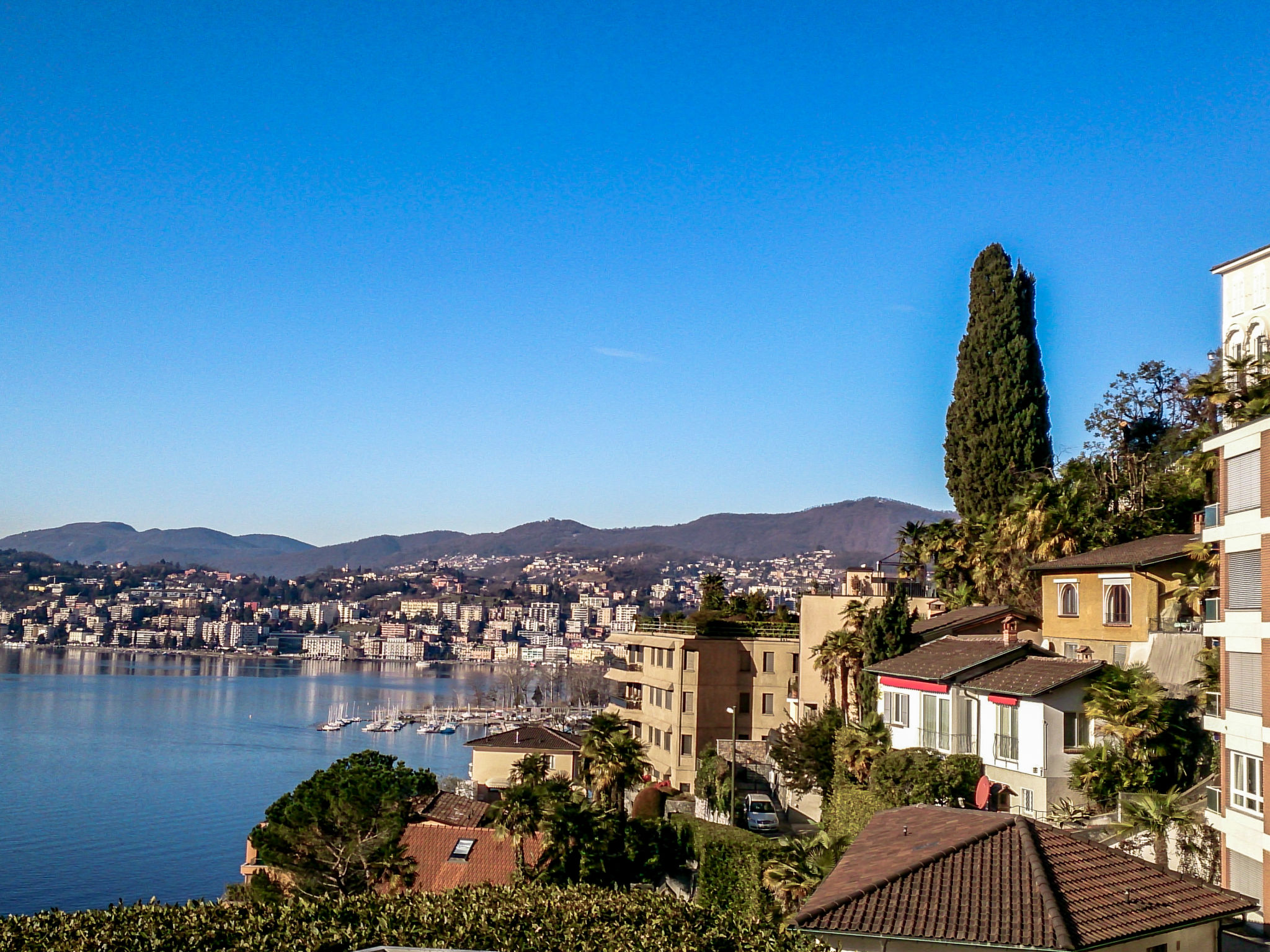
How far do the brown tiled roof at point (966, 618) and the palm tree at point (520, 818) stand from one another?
11.9 meters

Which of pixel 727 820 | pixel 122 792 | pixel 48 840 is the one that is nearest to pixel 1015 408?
pixel 727 820

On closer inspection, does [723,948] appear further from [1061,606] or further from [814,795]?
[814,795]

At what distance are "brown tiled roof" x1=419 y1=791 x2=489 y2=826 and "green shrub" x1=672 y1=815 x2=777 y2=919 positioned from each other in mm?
8065

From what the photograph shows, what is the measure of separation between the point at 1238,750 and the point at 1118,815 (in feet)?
10.9

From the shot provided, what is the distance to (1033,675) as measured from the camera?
25562mm

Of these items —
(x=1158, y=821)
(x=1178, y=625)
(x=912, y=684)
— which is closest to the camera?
(x=1158, y=821)

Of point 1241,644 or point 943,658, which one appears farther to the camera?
point 943,658

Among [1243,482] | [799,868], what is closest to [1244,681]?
[1243,482]

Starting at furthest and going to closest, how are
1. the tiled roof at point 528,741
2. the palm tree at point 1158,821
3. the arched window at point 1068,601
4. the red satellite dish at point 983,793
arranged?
1. the tiled roof at point 528,741
2. the arched window at point 1068,601
3. the red satellite dish at point 983,793
4. the palm tree at point 1158,821

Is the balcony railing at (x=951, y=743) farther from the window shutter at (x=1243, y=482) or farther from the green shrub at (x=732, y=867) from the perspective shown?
the window shutter at (x=1243, y=482)

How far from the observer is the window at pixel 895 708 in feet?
96.7

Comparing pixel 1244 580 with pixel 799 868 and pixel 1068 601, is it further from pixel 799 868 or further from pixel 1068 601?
pixel 1068 601

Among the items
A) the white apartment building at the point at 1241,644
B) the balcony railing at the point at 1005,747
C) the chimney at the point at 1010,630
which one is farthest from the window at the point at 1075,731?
the chimney at the point at 1010,630

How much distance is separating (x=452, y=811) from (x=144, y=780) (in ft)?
241
